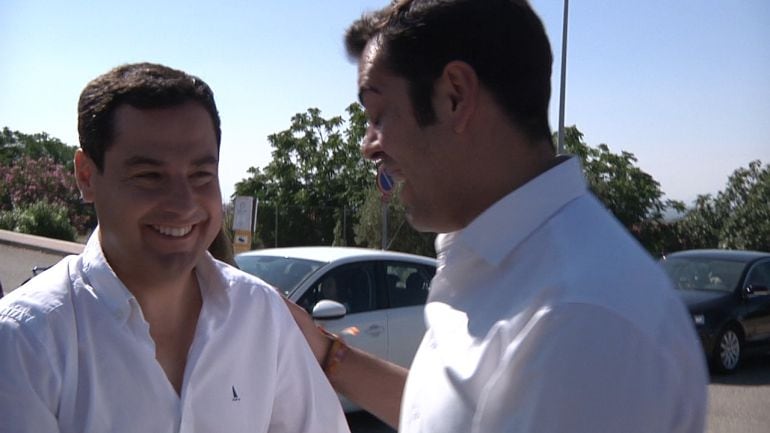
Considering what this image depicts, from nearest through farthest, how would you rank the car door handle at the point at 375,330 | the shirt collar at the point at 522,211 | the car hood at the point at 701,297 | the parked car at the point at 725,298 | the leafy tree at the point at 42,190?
1. the shirt collar at the point at 522,211
2. the car door handle at the point at 375,330
3. the parked car at the point at 725,298
4. the car hood at the point at 701,297
5. the leafy tree at the point at 42,190

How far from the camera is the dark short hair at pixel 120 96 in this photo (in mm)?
2115

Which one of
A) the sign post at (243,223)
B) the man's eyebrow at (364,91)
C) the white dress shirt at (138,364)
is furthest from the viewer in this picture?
the sign post at (243,223)

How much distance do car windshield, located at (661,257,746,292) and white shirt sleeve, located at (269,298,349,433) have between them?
30.9 ft

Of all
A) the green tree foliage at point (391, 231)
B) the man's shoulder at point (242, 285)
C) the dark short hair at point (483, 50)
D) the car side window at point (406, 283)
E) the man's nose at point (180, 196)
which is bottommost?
the green tree foliage at point (391, 231)

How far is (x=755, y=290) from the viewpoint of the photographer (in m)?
10.8

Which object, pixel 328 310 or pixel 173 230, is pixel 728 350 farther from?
pixel 173 230

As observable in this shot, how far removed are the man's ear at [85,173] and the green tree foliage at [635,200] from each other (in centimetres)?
1811

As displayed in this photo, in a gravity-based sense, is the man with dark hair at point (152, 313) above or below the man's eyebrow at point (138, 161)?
below

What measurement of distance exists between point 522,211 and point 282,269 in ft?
18.5

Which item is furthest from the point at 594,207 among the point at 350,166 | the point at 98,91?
Answer: the point at 350,166

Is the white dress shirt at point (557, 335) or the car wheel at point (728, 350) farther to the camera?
the car wheel at point (728, 350)

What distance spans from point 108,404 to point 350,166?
24058 millimetres

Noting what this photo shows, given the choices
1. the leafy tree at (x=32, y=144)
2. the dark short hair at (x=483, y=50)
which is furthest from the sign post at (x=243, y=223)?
the leafy tree at (x=32, y=144)

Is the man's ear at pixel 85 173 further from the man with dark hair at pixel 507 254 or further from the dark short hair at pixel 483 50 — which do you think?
the dark short hair at pixel 483 50
